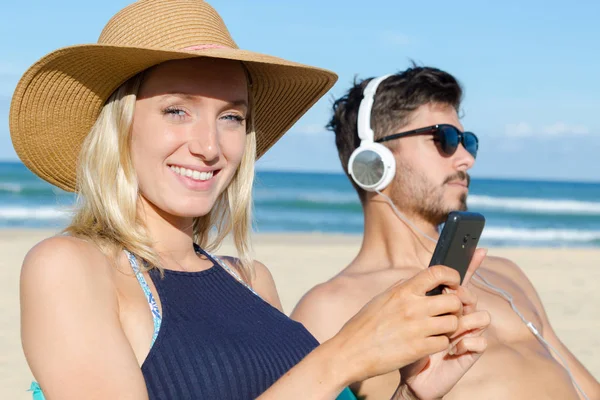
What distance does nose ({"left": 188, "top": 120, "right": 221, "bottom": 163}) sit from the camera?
8.46ft

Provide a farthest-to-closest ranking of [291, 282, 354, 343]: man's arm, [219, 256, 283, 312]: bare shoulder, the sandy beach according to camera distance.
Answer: the sandy beach
[291, 282, 354, 343]: man's arm
[219, 256, 283, 312]: bare shoulder

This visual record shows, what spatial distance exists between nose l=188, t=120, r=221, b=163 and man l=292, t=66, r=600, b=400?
146 centimetres

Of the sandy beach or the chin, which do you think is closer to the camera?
the chin


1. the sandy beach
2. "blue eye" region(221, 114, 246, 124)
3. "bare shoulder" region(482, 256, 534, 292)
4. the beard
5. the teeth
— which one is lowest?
the sandy beach

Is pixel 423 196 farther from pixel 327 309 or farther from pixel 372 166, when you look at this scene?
pixel 327 309

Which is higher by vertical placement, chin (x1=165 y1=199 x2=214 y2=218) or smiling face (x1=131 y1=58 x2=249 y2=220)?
smiling face (x1=131 y1=58 x2=249 y2=220)

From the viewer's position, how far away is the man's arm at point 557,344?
4.01 m

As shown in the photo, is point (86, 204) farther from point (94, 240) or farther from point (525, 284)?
point (525, 284)

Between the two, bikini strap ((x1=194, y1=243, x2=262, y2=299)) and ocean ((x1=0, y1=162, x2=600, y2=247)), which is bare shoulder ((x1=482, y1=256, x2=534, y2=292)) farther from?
ocean ((x1=0, y1=162, x2=600, y2=247))

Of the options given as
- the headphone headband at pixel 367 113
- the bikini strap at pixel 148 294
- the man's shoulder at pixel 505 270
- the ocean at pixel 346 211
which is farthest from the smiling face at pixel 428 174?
the ocean at pixel 346 211

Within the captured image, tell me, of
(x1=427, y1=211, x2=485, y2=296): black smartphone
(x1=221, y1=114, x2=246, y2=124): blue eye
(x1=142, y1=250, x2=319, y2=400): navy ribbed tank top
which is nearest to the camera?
(x1=142, y1=250, x2=319, y2=400): navy ribbed tank top

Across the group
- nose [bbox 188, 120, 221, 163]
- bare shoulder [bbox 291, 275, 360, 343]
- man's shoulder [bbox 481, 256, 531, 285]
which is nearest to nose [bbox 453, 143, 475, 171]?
man's shoulder [bbox 481, 256, 531, 285]

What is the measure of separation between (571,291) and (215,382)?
9.99 m

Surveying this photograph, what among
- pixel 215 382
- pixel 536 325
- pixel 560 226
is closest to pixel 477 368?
pixel 536 325
